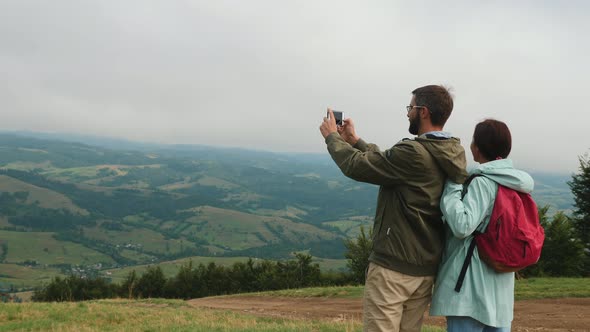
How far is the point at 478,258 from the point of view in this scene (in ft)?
11.6

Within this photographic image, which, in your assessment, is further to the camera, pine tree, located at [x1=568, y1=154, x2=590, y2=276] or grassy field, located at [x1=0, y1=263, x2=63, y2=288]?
grassy field, located at [x1=0, y1=263, x2=63, y2=288]

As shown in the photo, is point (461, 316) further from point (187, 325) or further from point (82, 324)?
point (82, 324)

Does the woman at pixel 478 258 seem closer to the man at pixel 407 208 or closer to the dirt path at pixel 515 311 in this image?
the man at pixel 407 208

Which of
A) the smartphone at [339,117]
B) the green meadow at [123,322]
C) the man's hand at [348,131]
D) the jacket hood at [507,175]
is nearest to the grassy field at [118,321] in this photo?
the green meadow at [123,322]

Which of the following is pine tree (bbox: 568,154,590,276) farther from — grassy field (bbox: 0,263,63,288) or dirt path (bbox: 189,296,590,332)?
grassy field (bbox: 0,263,63,288)

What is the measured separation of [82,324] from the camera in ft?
39.9

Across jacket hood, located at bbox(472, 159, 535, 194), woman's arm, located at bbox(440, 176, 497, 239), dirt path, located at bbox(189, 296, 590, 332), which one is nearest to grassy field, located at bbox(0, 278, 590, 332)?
dirt path, located at bbox(189, 296, 590, 332)

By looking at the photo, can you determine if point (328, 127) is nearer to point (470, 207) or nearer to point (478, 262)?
point (470, 207)

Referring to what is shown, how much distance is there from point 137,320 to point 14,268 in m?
162

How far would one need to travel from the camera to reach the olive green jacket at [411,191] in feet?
12.1

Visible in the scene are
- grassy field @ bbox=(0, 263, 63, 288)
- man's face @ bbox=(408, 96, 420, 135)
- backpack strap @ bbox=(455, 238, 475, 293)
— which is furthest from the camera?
grassy field @ bbox=(0, 263, 63, 288)

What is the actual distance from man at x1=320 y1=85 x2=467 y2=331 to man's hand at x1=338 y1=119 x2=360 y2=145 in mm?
666

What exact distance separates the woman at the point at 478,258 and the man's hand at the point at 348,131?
1.14m

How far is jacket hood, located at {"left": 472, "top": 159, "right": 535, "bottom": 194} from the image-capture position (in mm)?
3486
